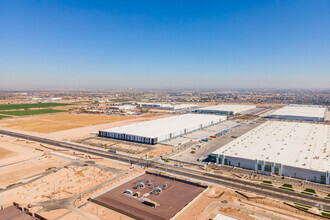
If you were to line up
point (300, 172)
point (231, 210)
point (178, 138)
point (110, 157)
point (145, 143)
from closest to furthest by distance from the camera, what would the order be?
1. point (231, 210)
2. point (300, 172)
3. point (110, 157)
4. point (145, 143)
5. point (178, 138)

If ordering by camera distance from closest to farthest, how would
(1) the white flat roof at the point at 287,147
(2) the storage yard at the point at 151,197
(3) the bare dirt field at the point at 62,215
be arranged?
(3) the bare dirt field at the point at 62,215 → (2) the storage yard at the point at 151,197 → (1) the white flat roof at the point at 287,147

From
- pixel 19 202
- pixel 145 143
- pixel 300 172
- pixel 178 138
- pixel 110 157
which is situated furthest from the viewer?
pixel 178 138

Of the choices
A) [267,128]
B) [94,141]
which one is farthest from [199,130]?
[94,141]

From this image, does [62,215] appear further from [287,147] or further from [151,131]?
[287,147]

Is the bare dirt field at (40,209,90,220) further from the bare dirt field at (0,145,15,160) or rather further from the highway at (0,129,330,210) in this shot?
the bare dirt field at (0,145,15,160)

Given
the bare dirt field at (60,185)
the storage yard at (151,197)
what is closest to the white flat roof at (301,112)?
the storage yard at (151,197)

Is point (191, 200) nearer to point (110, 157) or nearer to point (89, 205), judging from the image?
point (89, 205)

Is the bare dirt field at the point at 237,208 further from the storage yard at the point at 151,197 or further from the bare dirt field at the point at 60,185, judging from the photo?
the bare dirt field at the point at 60,185

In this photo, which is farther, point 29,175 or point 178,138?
point 178,138
